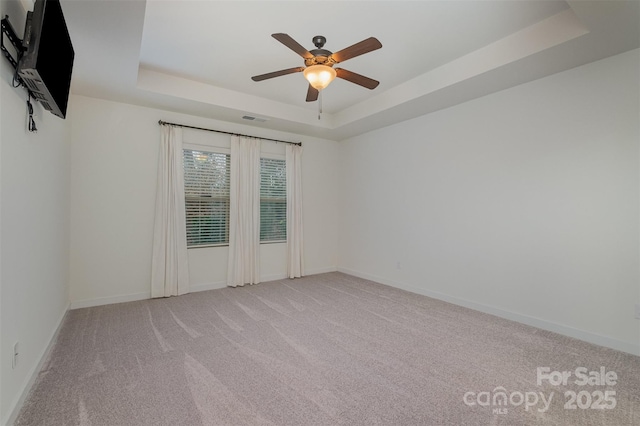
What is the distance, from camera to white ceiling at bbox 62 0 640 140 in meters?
2.36

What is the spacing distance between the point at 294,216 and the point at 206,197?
1563 mm

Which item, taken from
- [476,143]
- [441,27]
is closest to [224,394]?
[441,27]

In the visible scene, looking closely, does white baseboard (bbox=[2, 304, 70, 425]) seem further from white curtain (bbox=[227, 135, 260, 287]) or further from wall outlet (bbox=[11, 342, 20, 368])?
white curtain (bbox=[227, 135, 260, 287])

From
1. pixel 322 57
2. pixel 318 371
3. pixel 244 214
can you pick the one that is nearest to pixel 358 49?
pixel 322 57

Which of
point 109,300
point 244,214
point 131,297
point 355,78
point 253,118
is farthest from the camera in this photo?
point 244,214

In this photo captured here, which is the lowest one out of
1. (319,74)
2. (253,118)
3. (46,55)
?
(46,55)

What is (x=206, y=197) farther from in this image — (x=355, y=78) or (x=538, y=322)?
(x=538, y=322)

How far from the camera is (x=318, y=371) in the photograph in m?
2.29

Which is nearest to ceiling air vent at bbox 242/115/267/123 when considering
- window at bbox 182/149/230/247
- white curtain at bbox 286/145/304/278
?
window at bbox 182/149/230/247

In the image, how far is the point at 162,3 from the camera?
7.81ft

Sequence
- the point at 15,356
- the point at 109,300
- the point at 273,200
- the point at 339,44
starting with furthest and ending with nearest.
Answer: the point at 273,200 < the point at 109,300 < the point at 339,44 < the point at 15,356

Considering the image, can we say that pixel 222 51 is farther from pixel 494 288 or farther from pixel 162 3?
pixel 494 288

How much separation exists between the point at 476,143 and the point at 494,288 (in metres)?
1.83

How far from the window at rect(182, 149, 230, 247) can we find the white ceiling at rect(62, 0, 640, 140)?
2.60 feet
